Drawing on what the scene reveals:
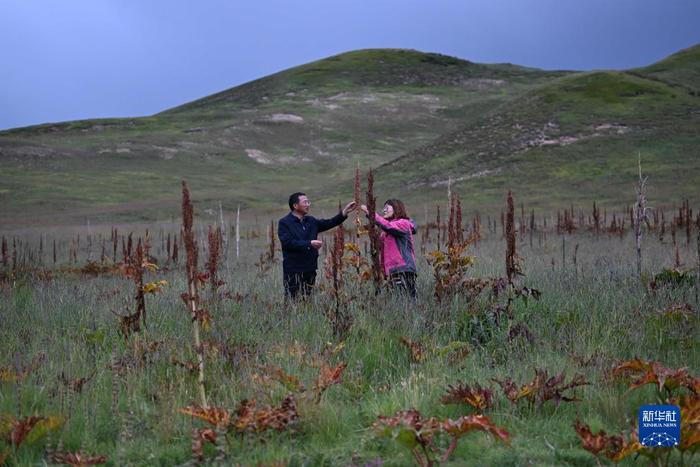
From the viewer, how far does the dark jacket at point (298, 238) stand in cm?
809

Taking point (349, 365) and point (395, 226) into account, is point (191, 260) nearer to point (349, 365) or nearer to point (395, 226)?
point (349, 365)

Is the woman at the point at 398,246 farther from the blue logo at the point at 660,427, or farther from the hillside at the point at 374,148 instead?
the hillside at the point at 374,148

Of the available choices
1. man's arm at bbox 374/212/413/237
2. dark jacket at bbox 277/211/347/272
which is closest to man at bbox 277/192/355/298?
dark jacket at bbox 277/211/347/272

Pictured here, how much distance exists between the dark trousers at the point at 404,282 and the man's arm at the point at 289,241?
1.03 meters

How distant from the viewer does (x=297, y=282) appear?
8.20 meters

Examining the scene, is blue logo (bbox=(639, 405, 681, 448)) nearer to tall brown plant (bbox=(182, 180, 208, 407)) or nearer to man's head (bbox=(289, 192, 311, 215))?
tall brown plant (bbox=(182, 180, 208, 407))

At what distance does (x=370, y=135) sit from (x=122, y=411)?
72481 mm

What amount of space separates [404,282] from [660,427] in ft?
13.6

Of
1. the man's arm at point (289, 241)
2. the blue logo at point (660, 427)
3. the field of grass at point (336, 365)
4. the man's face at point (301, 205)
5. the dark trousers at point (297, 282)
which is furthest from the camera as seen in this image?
the man's face at point (301, 205)

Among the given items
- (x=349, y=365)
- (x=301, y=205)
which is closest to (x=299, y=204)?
(x=301, y=205)

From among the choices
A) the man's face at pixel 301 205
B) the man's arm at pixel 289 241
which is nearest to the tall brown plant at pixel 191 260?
the man's arm at pixel 289 241

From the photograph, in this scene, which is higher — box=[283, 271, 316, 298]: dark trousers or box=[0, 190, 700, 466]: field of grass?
box=[283, 271, 316, 298]: dark trousers

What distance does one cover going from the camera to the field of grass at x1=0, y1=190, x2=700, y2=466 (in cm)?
400

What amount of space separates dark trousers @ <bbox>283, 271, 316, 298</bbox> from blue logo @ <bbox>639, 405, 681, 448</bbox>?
4.77 metres
